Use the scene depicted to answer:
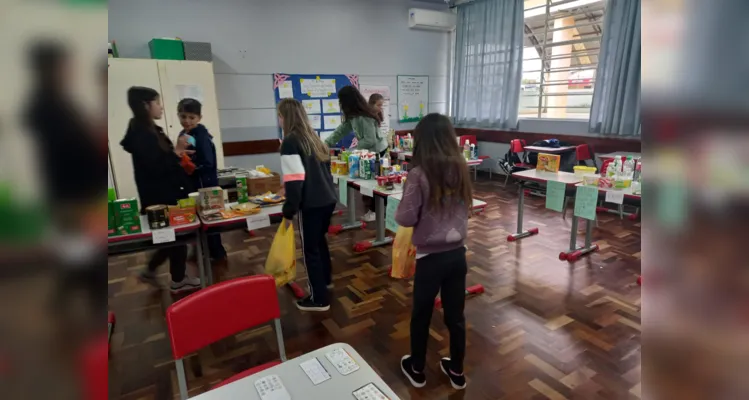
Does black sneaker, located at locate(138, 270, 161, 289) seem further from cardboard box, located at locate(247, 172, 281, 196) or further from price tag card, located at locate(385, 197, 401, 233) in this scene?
price tag card, located at locate(385, 197, 401, 233)

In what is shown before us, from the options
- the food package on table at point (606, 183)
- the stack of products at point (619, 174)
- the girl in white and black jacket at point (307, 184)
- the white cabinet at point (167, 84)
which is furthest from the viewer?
the white cabinet at point (167, 84)

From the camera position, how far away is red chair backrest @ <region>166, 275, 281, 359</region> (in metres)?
1.37

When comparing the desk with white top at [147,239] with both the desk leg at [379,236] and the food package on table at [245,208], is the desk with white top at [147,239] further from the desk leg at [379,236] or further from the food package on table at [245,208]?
the desk leg at [379,236]

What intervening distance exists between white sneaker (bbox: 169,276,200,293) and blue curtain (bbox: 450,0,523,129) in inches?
205

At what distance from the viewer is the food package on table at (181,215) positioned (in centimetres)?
242

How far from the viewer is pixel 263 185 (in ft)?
9.73

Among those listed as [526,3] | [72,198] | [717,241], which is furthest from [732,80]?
[526,3]

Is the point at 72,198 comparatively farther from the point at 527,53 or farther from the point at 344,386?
the point at 527,53

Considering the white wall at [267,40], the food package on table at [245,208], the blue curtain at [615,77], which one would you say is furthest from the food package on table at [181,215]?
the blue curtain at [615,77]

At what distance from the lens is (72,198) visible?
163mm

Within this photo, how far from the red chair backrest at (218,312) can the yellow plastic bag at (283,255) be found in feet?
3.16

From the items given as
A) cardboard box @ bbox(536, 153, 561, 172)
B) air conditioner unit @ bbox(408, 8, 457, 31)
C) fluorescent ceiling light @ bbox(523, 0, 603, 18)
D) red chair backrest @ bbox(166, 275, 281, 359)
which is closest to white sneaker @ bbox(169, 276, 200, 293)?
red chair backrest @ bbox(166, 275, 281, 359)

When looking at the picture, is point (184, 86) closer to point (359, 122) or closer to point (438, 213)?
point (359, 122)

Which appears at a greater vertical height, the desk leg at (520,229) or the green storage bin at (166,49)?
the green storage bin at (166,49)
